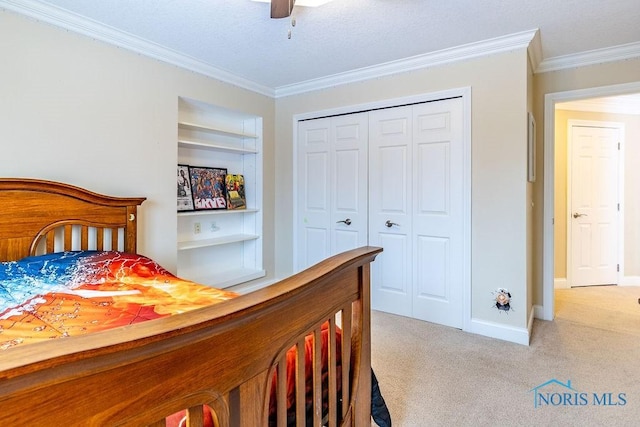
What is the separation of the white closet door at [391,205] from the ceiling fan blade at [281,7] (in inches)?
66.3

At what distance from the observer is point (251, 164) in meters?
4.04

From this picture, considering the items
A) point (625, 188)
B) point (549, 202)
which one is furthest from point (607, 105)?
point (549, 202)

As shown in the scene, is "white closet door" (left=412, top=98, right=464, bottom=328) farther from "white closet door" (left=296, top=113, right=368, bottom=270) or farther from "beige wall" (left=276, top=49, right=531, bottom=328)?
"white closet door" (left=296, top=113, right=368, bottom=270)

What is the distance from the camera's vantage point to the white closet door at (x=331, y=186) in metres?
3.58

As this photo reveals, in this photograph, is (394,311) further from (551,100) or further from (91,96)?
(91,96)

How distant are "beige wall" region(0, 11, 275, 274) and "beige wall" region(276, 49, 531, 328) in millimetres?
2308

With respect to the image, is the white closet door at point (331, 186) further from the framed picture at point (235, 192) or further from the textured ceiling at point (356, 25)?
the textured ceiling at point (356, 25)

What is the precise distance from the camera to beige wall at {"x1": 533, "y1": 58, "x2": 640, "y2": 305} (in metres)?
2.93

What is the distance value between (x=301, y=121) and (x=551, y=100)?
8.01 feet

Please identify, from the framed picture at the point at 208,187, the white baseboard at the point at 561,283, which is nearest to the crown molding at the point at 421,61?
the framed picture at the point at 208,187

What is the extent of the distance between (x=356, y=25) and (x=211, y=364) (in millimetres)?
2493

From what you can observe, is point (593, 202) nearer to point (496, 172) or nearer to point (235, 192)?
point (496, 172)

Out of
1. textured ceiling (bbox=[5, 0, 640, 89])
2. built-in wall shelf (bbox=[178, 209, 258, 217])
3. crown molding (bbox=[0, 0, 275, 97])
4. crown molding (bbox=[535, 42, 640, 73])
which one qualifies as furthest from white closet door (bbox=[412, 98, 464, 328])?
crown molding (bbox=[0, 0, 275, 97])

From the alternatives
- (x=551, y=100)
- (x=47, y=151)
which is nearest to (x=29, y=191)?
(x=47, y=151)
